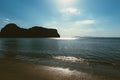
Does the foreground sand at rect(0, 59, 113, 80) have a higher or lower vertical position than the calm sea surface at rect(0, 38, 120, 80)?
higher

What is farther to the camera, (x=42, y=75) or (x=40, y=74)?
(x=40, y=74)

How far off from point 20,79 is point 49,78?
7.86ft

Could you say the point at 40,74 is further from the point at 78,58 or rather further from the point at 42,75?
the point at 78,58

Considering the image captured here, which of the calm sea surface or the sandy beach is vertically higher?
the sandy beach

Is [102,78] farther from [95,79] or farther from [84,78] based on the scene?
[84,78]

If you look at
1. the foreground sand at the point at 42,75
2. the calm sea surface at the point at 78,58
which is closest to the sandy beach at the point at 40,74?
the foreground sand at the point at 42,75

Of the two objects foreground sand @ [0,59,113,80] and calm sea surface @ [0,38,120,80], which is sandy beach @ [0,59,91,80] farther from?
calm sea surface @ [0,38,120,80]

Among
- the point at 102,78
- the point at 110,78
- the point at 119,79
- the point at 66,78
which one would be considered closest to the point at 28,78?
the point at 66,78

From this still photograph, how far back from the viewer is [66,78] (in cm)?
943

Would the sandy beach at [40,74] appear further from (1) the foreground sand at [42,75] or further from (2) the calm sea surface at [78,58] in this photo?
(2) the calm sea surface at [78,58]

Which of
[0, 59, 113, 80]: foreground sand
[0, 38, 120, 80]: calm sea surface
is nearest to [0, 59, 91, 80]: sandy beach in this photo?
[0, 59, 113, 80]: foreground sand

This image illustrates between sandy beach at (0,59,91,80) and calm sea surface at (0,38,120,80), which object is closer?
sandy beach at (0,59,91,80)

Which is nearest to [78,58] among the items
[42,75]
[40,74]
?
[40,74]

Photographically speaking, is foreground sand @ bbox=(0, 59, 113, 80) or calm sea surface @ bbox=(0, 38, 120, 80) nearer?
foreground sand @ bbox=(0, 59, 113, 80)
